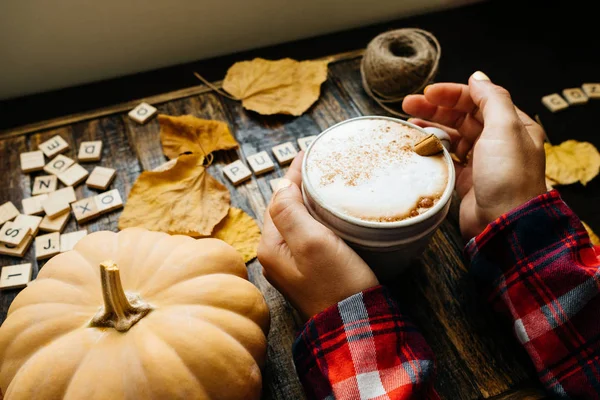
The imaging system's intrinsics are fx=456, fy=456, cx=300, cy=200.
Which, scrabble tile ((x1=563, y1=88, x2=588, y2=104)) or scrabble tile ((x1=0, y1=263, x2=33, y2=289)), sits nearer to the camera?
scrabble tile ((x1=0, y1=263, x2=33, y2=289))

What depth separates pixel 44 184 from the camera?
111 cm

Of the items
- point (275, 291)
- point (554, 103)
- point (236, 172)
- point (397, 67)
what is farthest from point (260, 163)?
point (554, 103)

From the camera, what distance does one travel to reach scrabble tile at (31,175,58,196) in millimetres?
1104

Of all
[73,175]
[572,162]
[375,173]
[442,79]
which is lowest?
[572,162]

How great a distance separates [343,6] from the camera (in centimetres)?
150

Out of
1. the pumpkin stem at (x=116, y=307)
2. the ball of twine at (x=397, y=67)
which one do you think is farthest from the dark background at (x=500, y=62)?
the pumpkin stem at (x=116, y=307)

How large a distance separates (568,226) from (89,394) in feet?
2.67

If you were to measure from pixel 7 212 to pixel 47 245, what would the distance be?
156 millimetres

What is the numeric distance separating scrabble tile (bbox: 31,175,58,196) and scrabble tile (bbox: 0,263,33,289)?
211mm

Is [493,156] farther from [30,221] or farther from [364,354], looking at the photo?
[30,221]

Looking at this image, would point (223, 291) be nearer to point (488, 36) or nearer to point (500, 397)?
point (500, 397)

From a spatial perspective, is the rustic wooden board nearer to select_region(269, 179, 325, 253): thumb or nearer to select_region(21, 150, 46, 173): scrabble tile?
select_region(21, 150, 46, 173): scrabble tile

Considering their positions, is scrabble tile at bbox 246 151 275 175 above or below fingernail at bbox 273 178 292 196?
below

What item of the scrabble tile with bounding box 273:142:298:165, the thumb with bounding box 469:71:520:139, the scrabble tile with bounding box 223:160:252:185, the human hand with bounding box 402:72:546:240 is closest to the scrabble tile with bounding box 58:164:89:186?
the scrabble tile with bounding box 223:160:252:185
